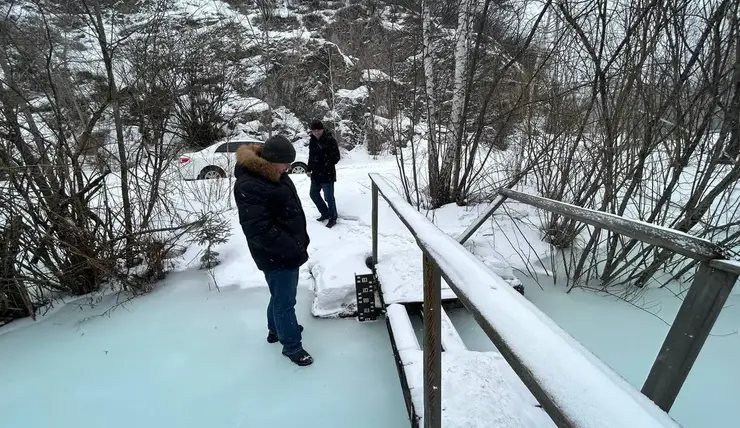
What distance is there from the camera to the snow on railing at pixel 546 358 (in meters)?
0.54

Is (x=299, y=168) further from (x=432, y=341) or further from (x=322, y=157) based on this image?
(x=432, y=341)

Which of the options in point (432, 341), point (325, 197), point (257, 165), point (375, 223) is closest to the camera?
point (432, 341)

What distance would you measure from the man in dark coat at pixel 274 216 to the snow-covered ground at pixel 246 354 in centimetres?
48

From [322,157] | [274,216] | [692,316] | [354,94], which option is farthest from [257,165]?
[354,94]

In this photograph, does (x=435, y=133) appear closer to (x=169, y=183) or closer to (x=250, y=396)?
(x=169, y=183)

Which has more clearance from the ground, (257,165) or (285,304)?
(257,165)

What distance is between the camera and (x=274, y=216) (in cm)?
234

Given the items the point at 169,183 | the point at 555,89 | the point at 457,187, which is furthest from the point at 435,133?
the point at 169,183

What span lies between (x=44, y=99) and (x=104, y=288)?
1886mm

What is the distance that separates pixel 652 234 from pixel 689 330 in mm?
461

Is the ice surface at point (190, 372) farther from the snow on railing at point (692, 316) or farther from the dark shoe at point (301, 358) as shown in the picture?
the snow on railing at point (692, 316)

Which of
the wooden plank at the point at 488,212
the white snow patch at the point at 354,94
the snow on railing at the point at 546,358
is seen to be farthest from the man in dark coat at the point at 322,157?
the white snow patch at the point at 354,94

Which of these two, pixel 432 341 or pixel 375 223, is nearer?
pixel 432 341

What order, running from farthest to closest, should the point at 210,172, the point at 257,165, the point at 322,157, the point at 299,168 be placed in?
the point at 299,168, the point at 210,172, the point at 322,157, the point at 257,165
